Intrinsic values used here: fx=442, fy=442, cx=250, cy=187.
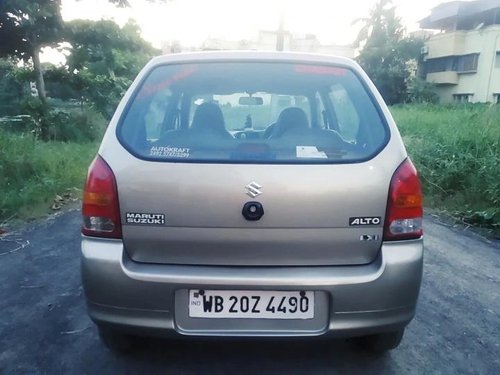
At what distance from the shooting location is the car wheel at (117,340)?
2.16m

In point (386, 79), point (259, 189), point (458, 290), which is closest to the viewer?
point (259, 189)

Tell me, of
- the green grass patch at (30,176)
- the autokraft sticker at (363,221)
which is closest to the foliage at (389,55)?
the green grass patch at (30,176)

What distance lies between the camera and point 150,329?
1852 millimetres

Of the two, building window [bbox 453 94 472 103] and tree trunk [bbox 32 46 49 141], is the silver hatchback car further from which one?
building window [bbox 453 94 472 103]

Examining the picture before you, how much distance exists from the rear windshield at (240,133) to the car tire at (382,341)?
95 cm

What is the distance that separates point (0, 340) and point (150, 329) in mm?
1198

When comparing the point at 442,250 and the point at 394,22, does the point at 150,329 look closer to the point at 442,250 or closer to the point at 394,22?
the point at 442,250

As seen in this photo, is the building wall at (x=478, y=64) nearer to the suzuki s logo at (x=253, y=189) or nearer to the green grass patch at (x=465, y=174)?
the green grass patch at (x=465, y=174)

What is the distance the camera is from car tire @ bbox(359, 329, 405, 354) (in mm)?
2197

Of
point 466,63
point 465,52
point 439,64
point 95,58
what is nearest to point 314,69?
point 95,58

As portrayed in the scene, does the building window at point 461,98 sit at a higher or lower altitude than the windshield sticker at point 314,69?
lower

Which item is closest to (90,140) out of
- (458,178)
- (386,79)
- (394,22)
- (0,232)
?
(0,232)

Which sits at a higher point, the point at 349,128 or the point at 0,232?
the point at 349,128

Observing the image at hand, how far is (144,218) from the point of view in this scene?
1809mm
